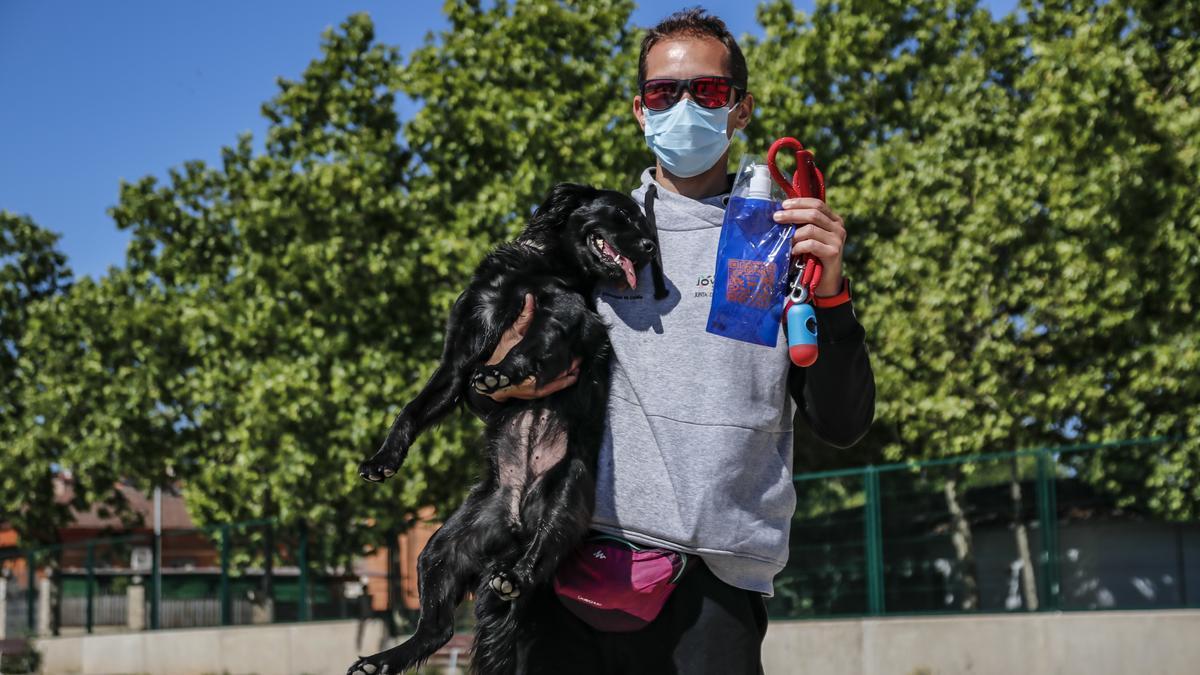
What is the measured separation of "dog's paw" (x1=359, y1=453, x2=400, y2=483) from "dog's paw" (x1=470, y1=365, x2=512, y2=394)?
1.00ft

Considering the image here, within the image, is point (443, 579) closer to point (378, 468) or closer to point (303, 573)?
point (378, 468)

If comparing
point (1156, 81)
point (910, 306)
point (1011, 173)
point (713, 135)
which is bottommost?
point (713, 135)

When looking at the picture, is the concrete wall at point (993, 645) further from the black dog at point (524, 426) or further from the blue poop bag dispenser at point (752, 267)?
the blue poop bag dispenser at point (752, 267)

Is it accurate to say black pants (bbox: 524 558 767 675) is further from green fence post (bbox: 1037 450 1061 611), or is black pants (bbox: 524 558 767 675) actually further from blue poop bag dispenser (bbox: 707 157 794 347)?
green fence post (bbox: 1037 450 1061 611)

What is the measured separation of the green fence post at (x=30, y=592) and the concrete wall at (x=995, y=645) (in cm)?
1788

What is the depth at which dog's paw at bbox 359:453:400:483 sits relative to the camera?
290cm

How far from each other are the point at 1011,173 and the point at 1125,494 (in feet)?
21.6

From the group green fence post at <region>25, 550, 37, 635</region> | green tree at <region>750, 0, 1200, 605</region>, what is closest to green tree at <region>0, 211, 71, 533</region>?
green fence post at <region>25, 550, 37, 635</region>

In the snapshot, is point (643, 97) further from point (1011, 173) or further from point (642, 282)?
point (1011, 173)

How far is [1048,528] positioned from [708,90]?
11.9m

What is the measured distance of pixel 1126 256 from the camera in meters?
16.6

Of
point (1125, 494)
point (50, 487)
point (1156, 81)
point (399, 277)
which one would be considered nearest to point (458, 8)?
point (399, 277)

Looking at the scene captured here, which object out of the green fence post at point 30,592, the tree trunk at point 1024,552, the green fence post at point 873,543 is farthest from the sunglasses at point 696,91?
the green fence post at point 30,592

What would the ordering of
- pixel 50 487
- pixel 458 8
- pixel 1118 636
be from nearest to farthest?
1. pixel 1118 636
2. pixel 458 8
3. pixel 50 487
